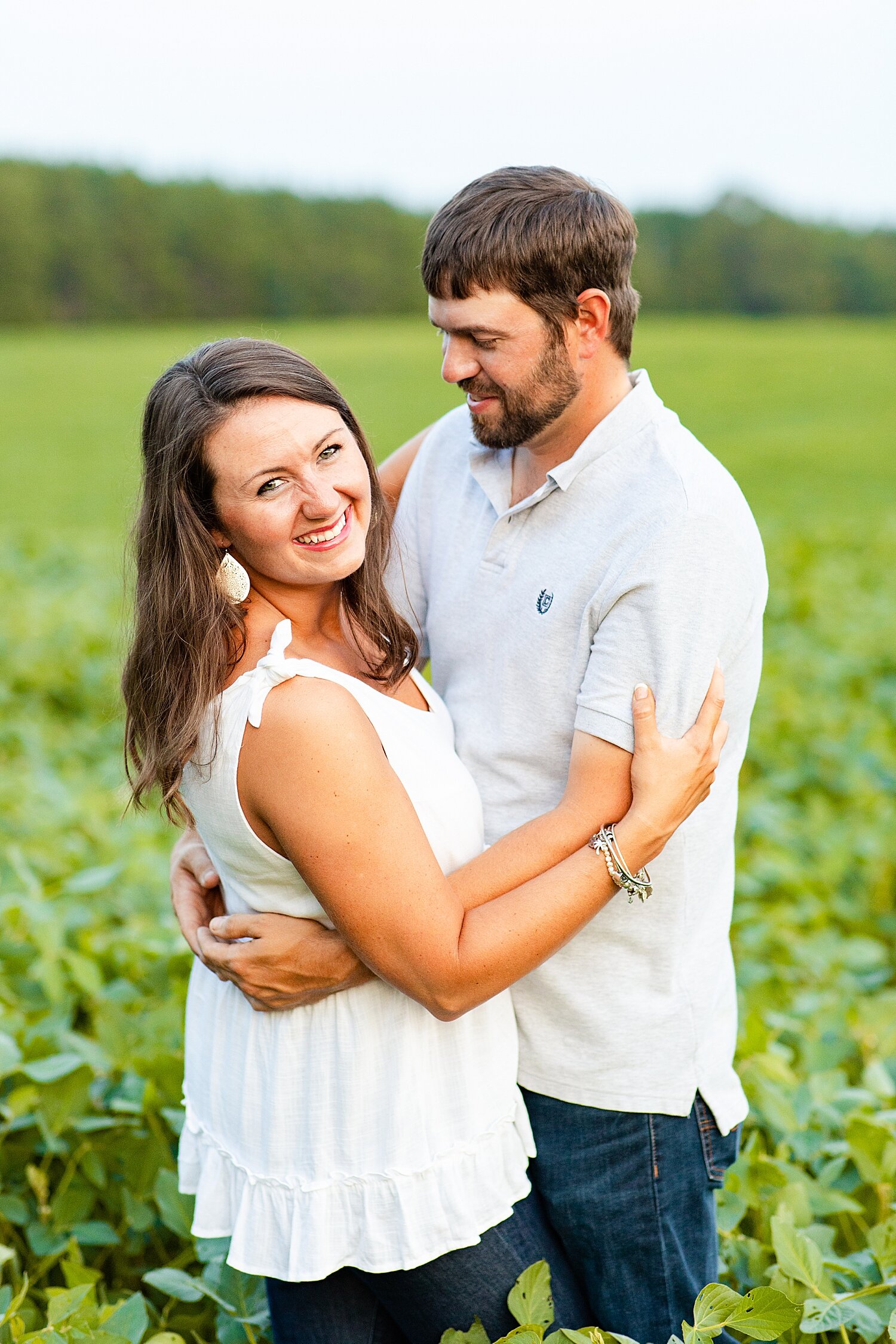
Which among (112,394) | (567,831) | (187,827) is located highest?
(567,831)

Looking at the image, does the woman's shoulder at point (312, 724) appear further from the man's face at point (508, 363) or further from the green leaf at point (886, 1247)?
the green leaf at point (886, 1247)

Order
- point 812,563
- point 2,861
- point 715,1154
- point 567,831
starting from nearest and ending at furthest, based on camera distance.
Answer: point 567,831 < point 715,1154 < point 2,861 < point 812,563

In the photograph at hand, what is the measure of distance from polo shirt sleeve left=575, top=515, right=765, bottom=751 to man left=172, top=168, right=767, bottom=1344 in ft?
0.07

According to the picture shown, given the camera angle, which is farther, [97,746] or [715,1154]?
[97,746]

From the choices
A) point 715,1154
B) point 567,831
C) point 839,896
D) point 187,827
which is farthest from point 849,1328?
point 839,896

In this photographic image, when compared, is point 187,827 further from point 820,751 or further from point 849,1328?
point 820,751

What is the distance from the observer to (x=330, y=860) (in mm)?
1639

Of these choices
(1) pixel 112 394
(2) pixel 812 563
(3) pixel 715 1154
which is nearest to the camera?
(3) pixel 715 1154

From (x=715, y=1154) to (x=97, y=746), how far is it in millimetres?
4617

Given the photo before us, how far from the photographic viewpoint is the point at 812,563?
10289 millimetres

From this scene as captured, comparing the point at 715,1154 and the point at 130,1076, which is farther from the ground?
the point at 715,1154

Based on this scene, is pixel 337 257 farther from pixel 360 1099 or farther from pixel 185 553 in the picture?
pixel 360 1099

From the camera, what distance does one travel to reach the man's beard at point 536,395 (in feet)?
6.51

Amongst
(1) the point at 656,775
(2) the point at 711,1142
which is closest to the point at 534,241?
(1) the point at 656,775
